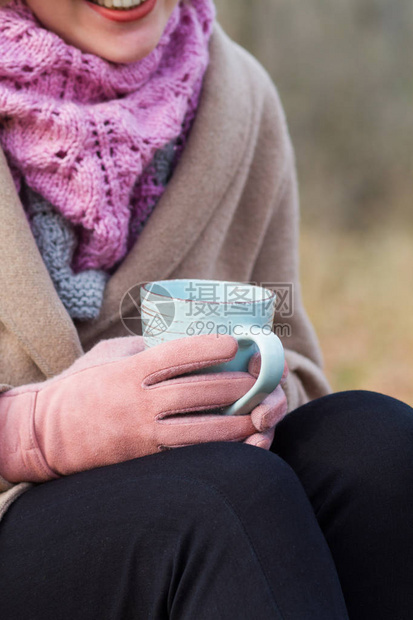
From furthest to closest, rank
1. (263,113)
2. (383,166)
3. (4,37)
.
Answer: (383,166), (263,113), (4,37)

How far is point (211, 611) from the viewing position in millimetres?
565

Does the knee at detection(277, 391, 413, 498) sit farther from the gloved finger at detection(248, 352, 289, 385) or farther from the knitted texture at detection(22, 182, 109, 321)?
the knitted texture at detection(22, 182, 109, 321)

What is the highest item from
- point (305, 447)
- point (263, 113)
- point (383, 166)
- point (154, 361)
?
point (263, 113)

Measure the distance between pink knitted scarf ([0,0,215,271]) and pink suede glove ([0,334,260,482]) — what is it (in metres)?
Result: 0.24

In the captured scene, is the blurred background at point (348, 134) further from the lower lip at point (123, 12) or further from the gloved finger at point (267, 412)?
the gloved finger at point (267, 412)

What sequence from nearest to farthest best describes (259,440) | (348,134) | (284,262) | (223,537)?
(223,537) → (259,440) → (284,262) → (348,134)

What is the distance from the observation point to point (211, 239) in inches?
40.6

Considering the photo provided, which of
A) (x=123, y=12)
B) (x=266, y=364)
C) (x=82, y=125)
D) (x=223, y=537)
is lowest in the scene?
(x=223, y=537)

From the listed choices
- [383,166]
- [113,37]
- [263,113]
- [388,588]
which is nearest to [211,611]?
[388,588]

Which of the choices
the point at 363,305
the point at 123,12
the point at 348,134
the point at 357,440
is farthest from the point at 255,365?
the point at 348,134

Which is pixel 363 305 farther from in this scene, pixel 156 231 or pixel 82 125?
pixel 82 125

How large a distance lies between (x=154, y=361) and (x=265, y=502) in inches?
6.3

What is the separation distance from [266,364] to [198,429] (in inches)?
4.2

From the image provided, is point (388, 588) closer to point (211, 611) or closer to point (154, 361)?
point (211, 611)
